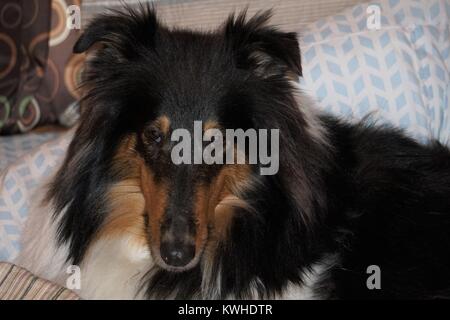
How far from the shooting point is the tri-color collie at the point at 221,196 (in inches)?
76.4

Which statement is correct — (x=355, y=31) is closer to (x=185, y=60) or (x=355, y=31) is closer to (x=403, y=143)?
(x=403, y=143)

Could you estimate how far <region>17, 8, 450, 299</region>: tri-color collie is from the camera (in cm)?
194

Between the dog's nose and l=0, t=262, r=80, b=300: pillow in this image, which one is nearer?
the dog's nose

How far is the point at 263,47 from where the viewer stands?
196 cm

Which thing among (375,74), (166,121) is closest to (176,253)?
(166,121)

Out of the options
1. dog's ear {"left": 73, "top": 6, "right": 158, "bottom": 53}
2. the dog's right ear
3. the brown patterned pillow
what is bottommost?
the dog's right ear

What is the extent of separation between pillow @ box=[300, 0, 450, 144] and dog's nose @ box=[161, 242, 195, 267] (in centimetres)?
108

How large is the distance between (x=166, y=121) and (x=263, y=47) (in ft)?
1.16

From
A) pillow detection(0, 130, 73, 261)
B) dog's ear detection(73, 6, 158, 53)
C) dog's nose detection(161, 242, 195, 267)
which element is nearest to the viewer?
dog's nose detection(161, 242, 195, 267)

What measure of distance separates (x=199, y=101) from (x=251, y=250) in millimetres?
479

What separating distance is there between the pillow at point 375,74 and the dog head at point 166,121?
2.16 feet

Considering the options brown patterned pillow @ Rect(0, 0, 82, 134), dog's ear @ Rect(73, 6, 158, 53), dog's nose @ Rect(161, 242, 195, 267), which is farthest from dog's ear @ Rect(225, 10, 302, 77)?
brown patterned pillow @ Rect(0, 0, 82, 134)

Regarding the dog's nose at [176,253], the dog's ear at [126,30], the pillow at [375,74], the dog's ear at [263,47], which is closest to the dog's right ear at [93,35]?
the dog's ear at [126,30]

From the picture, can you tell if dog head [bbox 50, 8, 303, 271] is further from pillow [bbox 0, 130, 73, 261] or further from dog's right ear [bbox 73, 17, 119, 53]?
pillow [bbox 0, 130, 73, 261]
